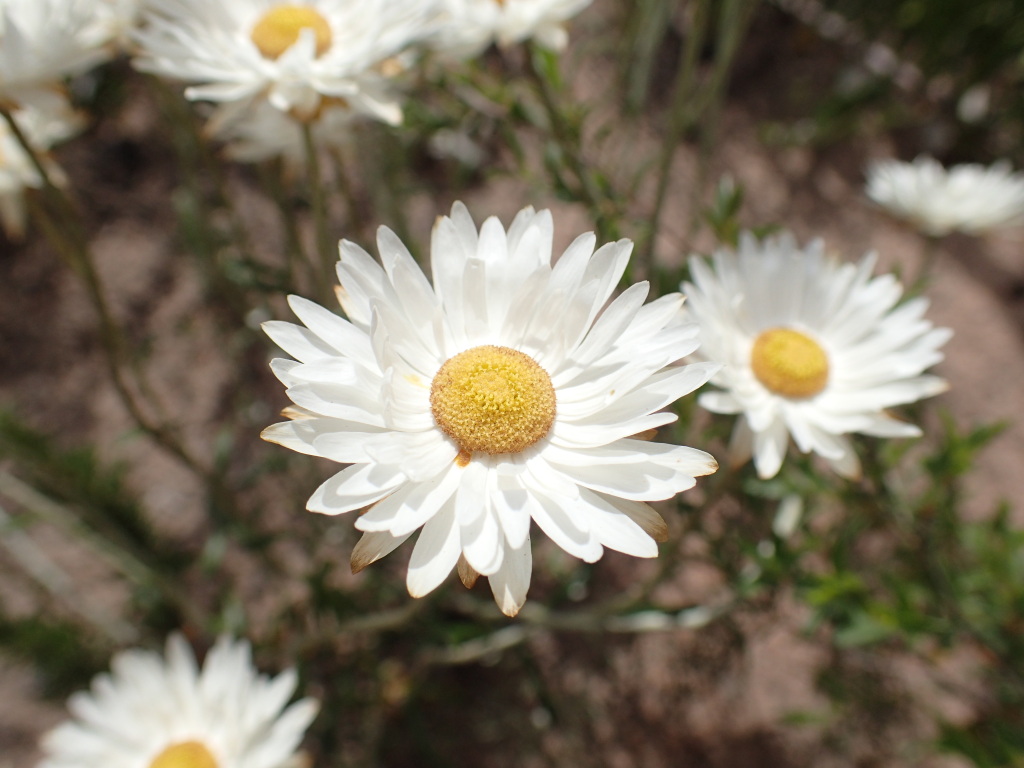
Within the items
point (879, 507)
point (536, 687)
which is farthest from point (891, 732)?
point (536, 687)

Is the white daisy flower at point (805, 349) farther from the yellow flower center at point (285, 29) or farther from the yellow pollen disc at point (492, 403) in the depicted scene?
the yellow flower center at point (285, 29)

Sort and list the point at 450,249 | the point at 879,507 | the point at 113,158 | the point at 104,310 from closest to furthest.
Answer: the point at 450,249 → the point at 104,310 → the point at 879,507 → the point at 113,158

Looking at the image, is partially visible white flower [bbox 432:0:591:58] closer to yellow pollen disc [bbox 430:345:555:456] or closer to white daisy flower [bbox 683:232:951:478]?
white daisy flower [bbox 683:232:951:478]

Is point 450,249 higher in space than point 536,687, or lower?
higher

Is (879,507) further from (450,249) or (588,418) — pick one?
(450,249)

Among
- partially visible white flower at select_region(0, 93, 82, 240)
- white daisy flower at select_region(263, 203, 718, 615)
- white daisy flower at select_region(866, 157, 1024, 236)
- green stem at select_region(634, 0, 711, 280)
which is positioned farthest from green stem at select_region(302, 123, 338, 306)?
white daisy flower at select_region(866, 157, 1024, 236)

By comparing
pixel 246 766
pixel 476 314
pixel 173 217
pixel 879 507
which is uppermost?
pixel 173 217

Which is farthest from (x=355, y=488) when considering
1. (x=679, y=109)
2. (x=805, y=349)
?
(x=679, y=109)
